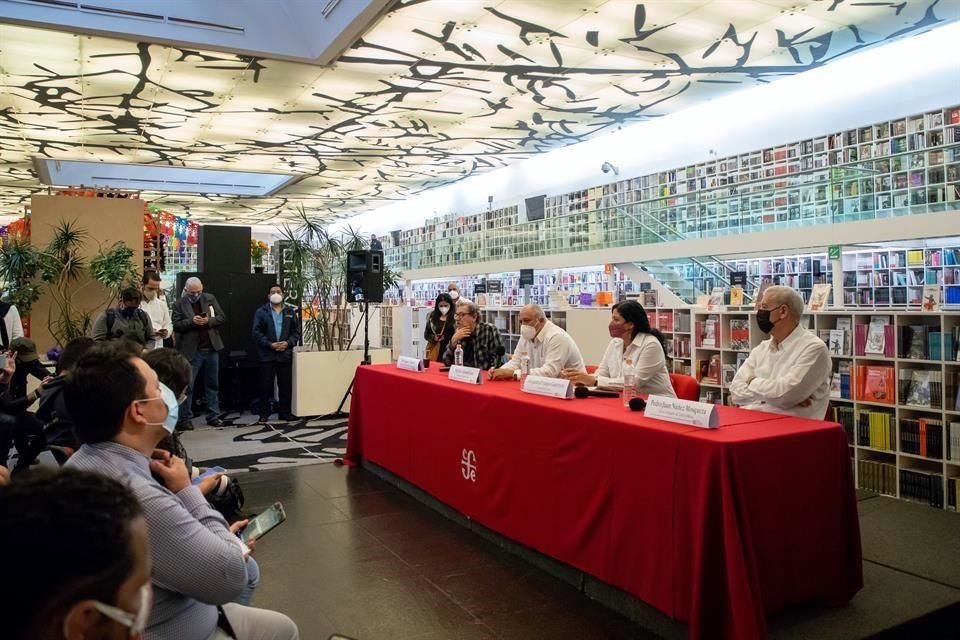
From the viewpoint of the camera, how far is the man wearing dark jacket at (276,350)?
8039mm

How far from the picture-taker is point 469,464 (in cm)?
378

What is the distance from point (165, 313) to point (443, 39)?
17.2 feet

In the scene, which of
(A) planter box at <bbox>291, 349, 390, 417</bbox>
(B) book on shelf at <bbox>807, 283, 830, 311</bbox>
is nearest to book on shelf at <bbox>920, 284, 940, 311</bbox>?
(B) book on shelf at <bbox>807, 283, 830, 311</bbox>

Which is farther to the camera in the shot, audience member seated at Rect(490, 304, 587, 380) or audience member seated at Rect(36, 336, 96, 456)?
audience member seated at Rect(490, 304, 587, 380)

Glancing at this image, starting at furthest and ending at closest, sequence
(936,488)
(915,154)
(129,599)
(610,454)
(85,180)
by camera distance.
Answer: (85,180) → (915,154) → (936,488) → (610,454) → (129,599)

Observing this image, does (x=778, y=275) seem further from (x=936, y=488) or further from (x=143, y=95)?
(x=143, y=95)

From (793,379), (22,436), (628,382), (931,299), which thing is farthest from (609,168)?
(22,436)

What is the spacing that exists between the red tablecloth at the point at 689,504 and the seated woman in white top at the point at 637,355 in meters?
0.63

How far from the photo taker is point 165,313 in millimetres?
7551

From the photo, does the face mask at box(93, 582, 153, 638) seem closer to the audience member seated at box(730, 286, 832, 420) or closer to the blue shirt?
the audience member seated at box(730, 286, 832, 420)

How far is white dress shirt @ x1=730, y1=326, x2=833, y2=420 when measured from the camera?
3.12m

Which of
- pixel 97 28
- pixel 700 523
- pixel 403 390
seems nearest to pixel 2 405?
pixel 403 390

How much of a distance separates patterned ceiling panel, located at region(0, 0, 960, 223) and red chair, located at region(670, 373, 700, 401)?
5.82m

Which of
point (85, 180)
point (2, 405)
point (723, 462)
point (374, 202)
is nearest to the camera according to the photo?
point (723, 462)
